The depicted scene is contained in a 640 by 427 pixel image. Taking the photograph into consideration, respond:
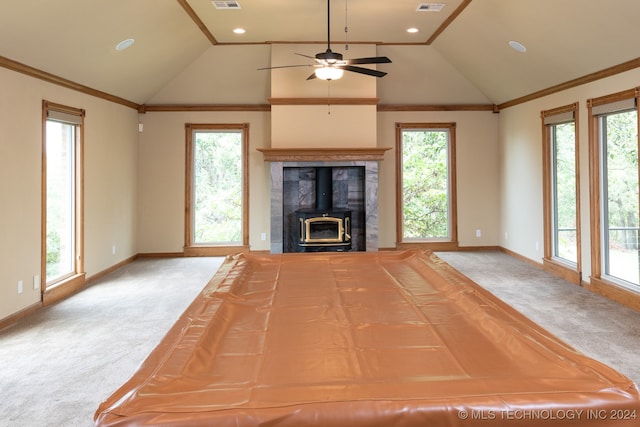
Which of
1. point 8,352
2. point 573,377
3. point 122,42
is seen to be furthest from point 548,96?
point 8,352

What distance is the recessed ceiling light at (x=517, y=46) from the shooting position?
555 centimetres

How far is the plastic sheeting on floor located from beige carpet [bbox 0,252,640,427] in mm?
1426

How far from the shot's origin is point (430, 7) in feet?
18.1

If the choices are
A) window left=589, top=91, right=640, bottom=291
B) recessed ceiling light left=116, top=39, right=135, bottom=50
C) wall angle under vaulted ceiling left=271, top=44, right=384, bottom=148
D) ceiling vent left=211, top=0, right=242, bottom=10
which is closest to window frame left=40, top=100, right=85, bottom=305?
recessed ceiling light left=116, top=39, right=135, bottom=50

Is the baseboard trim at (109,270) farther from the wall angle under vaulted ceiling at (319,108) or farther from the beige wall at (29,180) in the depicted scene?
the wall angle under vaulted ceiling at (319,108)

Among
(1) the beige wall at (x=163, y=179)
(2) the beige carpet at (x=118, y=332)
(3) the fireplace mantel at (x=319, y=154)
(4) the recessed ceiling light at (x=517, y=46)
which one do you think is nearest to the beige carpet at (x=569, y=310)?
(2) the beige carpet at (x=118, y=332)

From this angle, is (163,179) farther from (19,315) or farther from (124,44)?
(19,315)

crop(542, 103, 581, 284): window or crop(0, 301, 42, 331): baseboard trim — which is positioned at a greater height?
crop(542, 103, 581, 284): window

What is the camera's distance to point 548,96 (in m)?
6.29

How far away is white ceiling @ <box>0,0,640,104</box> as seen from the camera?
4207mm

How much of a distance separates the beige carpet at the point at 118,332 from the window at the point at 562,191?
13.6 inches

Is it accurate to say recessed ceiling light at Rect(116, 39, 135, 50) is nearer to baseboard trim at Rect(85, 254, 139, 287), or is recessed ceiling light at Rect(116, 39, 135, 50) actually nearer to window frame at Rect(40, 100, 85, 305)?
window frame at Rect(40, 100, 85, 305)

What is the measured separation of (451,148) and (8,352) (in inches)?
267

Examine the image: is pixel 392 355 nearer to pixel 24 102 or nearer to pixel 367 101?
pixel 24 102
